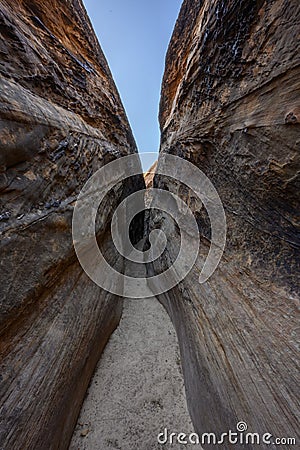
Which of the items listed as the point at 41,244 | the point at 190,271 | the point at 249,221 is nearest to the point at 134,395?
the point at 190,271

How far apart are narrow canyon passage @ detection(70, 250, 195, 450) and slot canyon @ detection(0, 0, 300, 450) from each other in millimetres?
15

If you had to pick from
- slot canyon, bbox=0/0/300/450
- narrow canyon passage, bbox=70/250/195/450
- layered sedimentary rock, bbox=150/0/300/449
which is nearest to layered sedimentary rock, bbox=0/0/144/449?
slot canyon, bbox=0/0/300/450

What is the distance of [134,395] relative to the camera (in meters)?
2.25

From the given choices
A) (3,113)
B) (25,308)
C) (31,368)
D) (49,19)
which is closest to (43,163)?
(3,113)

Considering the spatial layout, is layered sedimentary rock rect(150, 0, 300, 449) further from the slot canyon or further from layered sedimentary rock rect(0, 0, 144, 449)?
layered sedimentary rock rect(0, 0, 144, 449)

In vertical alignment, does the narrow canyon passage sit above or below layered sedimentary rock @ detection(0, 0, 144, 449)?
below

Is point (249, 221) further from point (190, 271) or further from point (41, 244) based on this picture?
point (41, 244)

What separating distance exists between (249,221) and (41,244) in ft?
6.70

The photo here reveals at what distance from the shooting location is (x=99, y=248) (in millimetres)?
2922

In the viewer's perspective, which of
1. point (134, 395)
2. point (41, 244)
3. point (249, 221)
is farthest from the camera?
point (134, 395)

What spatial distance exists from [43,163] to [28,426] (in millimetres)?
2157

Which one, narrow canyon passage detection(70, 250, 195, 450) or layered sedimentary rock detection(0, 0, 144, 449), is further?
narrow canyon passage detection(70, 250, 195, 450)

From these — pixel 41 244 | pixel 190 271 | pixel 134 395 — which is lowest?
pixel 134 395

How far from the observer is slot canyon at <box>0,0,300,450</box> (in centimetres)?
133
